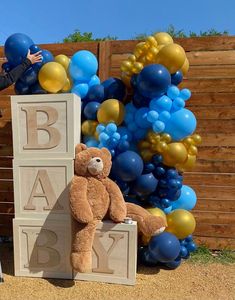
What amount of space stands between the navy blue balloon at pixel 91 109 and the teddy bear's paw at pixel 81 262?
1.18m

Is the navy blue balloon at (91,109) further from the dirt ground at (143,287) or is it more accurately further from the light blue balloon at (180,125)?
the dirt ground at (143,287)

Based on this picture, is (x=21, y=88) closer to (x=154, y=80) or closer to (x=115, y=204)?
(x=154, y=80)

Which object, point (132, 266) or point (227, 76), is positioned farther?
point (227, 76)

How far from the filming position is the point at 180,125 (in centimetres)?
267

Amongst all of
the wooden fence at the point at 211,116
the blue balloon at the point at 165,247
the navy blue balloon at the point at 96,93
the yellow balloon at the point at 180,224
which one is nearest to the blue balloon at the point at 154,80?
the navy blue balloon at the point at 96,93

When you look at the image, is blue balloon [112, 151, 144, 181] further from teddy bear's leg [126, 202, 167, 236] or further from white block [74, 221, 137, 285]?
white block [74, 221, 137, 285]

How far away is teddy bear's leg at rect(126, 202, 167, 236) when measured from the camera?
8.82ft

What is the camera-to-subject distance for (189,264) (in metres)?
3.18

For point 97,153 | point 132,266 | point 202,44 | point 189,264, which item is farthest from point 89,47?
point 189,264

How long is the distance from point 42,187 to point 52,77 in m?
0.94

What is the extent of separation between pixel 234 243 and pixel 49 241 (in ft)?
6.36

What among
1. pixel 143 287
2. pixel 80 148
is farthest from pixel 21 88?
pixel 143 287

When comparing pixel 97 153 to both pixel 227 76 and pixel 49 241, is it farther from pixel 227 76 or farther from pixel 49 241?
pixel 227 76

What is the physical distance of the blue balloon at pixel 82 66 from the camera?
2807mm
